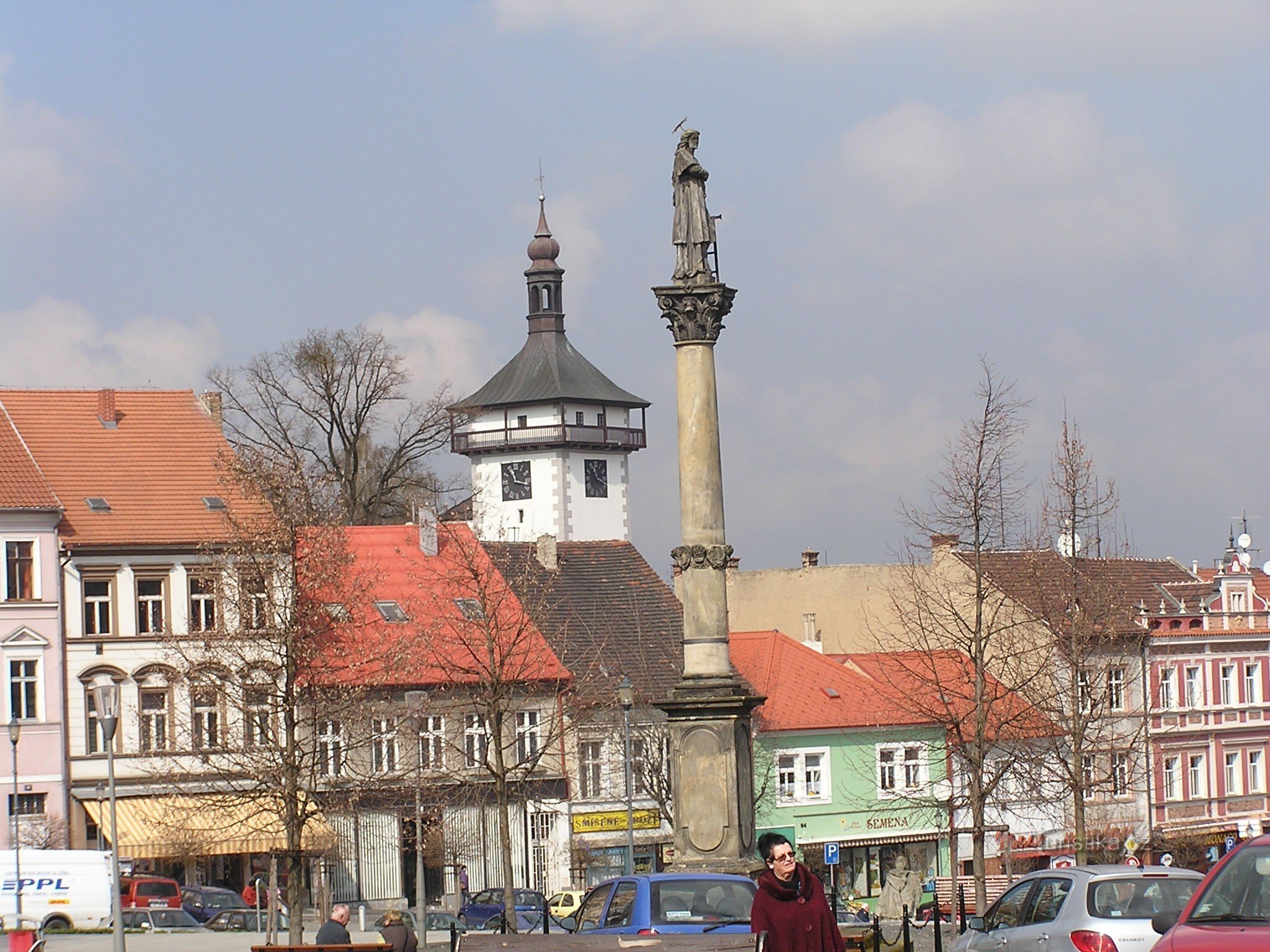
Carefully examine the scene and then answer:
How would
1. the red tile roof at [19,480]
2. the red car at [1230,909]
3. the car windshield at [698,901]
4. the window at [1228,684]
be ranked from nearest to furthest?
the red car at [1230,909] → the car windshield at [698,901] → the red tile roof at [19,480] → the window at [1228,684]

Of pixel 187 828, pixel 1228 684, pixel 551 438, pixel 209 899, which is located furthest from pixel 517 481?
pixel 187 828

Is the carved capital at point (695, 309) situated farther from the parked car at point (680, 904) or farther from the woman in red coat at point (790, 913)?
the woman in red coat at point (790, 913)

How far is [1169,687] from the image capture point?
68188 millimetres

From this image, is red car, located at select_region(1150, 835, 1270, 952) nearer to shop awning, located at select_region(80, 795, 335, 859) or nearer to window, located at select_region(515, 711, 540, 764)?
shop awning, located at select_region(80, 795, 335, 859)

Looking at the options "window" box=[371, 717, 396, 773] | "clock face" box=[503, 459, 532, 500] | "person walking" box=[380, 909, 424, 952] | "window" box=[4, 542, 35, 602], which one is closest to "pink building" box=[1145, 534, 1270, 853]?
"window" box=[371, 717, 396, 773]

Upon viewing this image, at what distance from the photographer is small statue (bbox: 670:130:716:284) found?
1068 inches

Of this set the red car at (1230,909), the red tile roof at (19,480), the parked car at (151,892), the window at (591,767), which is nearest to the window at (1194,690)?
the window at (591,767)

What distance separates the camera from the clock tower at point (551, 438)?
9894cm

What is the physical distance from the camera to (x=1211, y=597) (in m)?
70.2

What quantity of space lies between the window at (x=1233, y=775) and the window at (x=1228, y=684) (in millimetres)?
1773

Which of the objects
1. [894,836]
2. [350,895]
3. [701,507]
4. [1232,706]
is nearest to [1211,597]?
[1232,706]

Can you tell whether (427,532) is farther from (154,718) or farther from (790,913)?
(790,913)

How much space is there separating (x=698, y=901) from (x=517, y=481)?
82.4 metres

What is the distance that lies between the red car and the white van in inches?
1343
